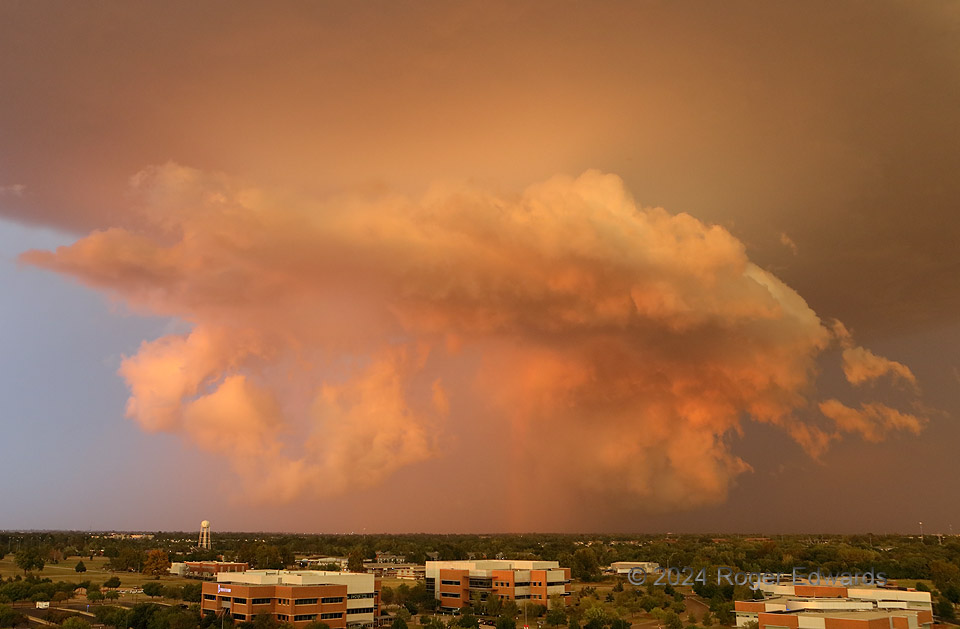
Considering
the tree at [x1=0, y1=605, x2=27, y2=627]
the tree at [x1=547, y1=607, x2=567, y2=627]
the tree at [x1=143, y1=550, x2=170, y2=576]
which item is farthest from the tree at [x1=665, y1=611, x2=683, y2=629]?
the tree at [x1=143, y1=550, x2=170, y2=576]

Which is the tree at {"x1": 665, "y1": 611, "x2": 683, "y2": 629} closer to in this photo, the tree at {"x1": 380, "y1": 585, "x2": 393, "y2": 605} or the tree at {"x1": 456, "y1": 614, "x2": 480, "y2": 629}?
the tree at {"x1": 456, "y1": 614, "x2": 480, "y2": 629}

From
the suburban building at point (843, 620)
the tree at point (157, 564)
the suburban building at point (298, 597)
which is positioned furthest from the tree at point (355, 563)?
the suburban building at point (843, 620)

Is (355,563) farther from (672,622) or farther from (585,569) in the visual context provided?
Answer: (672,622)

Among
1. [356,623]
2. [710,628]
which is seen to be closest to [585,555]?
[710,628]

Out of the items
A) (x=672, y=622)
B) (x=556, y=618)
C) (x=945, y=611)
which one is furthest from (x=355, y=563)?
(x=945, y=611)

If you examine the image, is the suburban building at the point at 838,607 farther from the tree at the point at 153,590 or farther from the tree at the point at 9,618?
the tree at the point at 153,590

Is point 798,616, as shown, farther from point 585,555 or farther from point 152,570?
point 152,570
